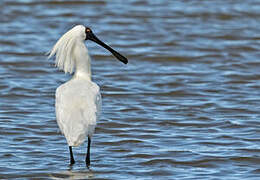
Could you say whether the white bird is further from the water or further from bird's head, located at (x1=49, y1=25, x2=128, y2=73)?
the water

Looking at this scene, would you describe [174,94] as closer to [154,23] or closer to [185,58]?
[185,58]

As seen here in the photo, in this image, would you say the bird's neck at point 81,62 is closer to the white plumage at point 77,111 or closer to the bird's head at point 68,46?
the bird's head at point 68,46

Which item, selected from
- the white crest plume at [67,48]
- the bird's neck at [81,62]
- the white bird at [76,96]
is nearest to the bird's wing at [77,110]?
the white bird at [76,96]

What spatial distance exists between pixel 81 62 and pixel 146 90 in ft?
11.1

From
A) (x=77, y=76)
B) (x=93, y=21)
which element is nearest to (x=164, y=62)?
(x=93, y=21)

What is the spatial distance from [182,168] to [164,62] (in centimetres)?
599

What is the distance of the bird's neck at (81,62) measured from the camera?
Result: 873cm

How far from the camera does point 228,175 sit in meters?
7.90

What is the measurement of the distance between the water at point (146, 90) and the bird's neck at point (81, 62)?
851 millimetres

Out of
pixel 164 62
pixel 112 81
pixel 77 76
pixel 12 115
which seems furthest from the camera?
pixel 164 62

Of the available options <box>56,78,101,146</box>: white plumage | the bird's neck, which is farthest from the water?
the bird's neck

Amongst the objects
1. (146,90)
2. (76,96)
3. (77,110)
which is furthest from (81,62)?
(146,90)

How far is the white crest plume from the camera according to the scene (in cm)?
870

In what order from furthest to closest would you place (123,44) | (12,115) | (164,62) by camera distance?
(123,44), (164,62), (12,115)
